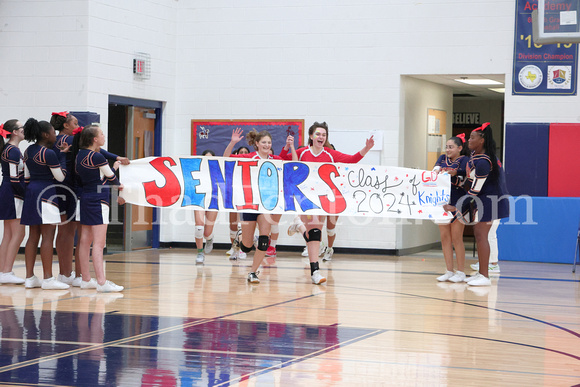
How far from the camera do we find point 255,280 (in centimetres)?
889

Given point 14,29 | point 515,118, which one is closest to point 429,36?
point 515,118

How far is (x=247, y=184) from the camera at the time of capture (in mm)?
9164

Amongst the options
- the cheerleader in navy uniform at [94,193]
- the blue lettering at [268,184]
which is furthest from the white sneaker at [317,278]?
the cheerleader in navy uniform at [94,193]

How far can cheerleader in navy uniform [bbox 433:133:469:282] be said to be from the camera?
30.3 ft

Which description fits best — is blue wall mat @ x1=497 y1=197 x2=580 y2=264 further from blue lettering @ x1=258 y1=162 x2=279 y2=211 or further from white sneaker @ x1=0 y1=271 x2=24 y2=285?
white sneaker @ x1=0 y1=271 x2=24 y2=285

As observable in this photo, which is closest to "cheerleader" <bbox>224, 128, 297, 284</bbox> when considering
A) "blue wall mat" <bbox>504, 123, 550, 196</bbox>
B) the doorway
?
the doorway

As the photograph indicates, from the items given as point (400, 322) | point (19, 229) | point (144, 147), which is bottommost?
point (400, 322)

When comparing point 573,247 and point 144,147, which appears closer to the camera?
point 573,247

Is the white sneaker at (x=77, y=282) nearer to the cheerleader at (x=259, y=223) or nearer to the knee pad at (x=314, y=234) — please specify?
the cheerleader at (x=259, y=223)

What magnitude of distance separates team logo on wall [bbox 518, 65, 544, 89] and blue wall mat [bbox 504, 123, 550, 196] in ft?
2.02

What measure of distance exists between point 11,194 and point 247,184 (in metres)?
2.64

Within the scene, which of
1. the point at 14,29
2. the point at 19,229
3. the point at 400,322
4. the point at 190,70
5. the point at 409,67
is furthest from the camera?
the point at 190,70

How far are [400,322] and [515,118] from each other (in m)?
6.45

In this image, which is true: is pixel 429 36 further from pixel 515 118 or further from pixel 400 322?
pixel 400 322
